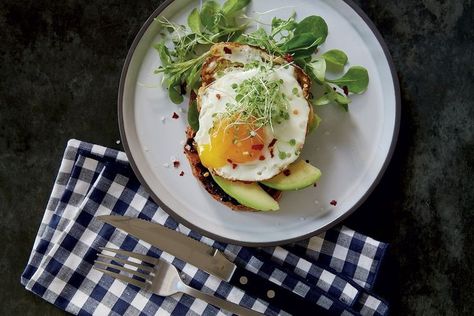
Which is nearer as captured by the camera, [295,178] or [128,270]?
[295,178]

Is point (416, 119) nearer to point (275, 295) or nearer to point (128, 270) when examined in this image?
point (275, 295)

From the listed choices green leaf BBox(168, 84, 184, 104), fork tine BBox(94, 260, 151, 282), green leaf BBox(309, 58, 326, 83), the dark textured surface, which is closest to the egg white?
green leaf BBox(309, 58, 326, 83)

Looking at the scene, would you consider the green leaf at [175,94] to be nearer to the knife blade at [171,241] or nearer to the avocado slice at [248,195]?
the avocado slice at [248,195]

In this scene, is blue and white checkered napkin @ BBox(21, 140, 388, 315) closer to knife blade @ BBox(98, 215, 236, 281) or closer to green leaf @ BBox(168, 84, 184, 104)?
knife blade @ BBox(98, 215, 236, 281)

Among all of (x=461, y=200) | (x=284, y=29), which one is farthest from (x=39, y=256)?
(x=461, y=200)

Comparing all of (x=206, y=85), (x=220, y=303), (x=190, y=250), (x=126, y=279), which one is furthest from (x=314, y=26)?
(x=126, y=279)

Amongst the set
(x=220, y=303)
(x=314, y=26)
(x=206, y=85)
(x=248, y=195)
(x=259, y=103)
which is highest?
(x=314, y=26)
